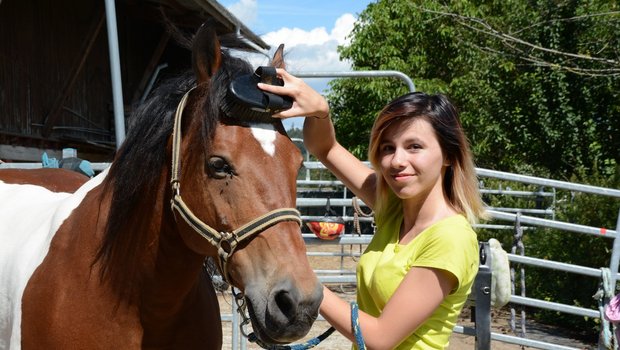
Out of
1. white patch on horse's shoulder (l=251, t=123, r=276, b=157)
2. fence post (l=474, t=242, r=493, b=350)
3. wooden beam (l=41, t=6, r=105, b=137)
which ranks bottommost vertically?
fence post (l=474, t=242, r=493, b=350)

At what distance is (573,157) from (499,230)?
2200 millimetres

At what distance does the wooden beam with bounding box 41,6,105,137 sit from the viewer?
361 inches

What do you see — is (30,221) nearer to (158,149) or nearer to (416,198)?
(158,149)

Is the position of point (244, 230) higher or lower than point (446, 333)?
higher

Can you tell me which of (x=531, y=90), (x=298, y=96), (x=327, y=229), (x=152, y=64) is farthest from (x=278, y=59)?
(x=531, y=90)

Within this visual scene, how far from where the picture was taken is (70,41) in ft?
32.2

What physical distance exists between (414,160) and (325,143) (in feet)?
1.59

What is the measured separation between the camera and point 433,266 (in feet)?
5.73

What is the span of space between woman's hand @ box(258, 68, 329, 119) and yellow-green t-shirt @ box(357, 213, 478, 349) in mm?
497

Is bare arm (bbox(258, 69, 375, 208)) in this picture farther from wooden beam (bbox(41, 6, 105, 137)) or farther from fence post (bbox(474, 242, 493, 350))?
wooden beam (bbox(41, 6, 105, 137))

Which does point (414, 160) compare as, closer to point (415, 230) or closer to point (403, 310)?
point (415, 230)

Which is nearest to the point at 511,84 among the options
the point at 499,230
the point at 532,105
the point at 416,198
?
the point at 532,105

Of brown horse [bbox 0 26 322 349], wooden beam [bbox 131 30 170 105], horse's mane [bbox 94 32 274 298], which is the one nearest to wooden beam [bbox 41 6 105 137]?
wooden beam [bbox 131 30 170 105]

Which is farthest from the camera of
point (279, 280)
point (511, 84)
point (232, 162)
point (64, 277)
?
point (511, 84)
